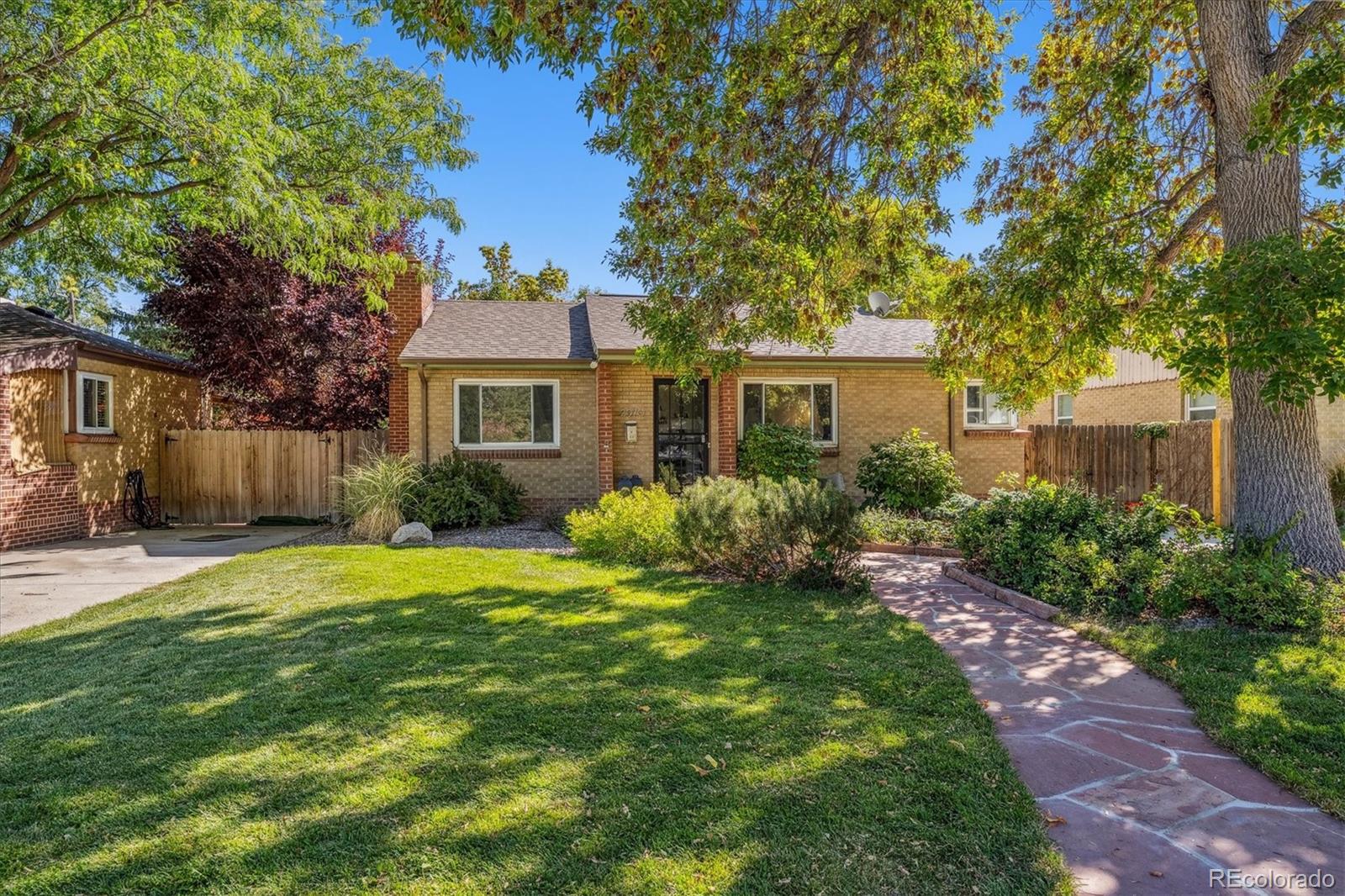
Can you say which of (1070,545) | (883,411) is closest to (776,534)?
(1070,545)

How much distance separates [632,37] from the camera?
512 centimetres

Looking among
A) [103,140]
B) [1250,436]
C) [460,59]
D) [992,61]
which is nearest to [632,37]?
[460,59]

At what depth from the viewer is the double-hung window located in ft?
45.5

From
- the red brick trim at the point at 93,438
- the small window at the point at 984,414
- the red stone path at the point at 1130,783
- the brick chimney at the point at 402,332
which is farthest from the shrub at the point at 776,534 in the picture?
the red brick trim at the point at 93,438

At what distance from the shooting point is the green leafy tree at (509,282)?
29.8 meters

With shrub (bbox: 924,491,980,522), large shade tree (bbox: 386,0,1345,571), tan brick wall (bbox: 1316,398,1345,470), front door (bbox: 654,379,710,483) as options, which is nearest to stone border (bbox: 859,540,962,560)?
shrub (bbox: 924,491,980,522)

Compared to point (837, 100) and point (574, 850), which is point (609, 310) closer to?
point (837, 100)

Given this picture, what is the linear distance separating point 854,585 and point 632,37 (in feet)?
17.2

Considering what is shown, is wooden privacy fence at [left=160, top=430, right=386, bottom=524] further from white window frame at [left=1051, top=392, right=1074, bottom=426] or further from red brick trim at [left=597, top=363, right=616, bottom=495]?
white window frame at [left=1051, top=392, right=1074, bottom=426]

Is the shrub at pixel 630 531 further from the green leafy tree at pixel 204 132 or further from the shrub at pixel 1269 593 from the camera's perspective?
the green leafy tree at pixel 204 132

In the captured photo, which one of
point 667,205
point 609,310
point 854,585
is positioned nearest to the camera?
point 854,585

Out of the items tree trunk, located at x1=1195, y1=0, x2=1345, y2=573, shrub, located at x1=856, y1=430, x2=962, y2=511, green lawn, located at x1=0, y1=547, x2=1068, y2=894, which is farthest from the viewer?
shrub, located at x1=856, y1=430, x2=962, y2=511

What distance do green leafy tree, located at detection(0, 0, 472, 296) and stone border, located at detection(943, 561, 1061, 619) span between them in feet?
29.6

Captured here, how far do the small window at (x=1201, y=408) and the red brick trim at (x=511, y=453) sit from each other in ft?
48.0
